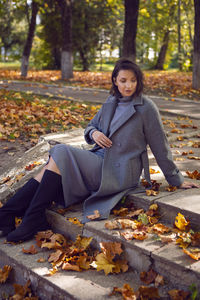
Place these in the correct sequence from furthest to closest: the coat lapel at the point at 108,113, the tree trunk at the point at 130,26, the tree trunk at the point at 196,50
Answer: the tree trunk at the point at 130,26 < the tree trunk at the point at 196,50 < the coat lapel at the point at 108,113

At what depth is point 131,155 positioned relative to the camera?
3.34 m

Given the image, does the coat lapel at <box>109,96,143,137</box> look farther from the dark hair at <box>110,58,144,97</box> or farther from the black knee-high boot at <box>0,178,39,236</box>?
the black knee-high boot at <box>0,178,39,236</box>

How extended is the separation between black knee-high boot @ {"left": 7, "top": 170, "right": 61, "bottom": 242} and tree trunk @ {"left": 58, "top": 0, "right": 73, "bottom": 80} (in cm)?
1276

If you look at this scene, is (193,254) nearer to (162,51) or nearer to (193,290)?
(193,290)

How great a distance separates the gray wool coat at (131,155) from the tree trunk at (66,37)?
40.8ft

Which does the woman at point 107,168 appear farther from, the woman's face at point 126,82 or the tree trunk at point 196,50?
the tree trunk at point 196,50

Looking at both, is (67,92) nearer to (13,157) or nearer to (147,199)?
(13,157)

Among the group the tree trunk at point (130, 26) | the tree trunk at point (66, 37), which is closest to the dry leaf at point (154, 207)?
the tree trunk at point (130, 26)

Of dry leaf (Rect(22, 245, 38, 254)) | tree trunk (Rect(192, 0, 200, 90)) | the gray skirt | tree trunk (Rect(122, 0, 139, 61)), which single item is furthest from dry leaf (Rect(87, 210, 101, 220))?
tree trunk (Rect(122, 0, 139, 61))

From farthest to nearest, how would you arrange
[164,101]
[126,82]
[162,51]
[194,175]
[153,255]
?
[162,51], [164,101], [194,175], [126,82], [153,255]

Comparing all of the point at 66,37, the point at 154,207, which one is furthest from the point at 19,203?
the point at 66,37

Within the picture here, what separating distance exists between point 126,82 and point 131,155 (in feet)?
2.19

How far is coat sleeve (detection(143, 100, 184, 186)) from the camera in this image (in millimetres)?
3297

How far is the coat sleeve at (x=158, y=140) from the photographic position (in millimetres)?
3297
